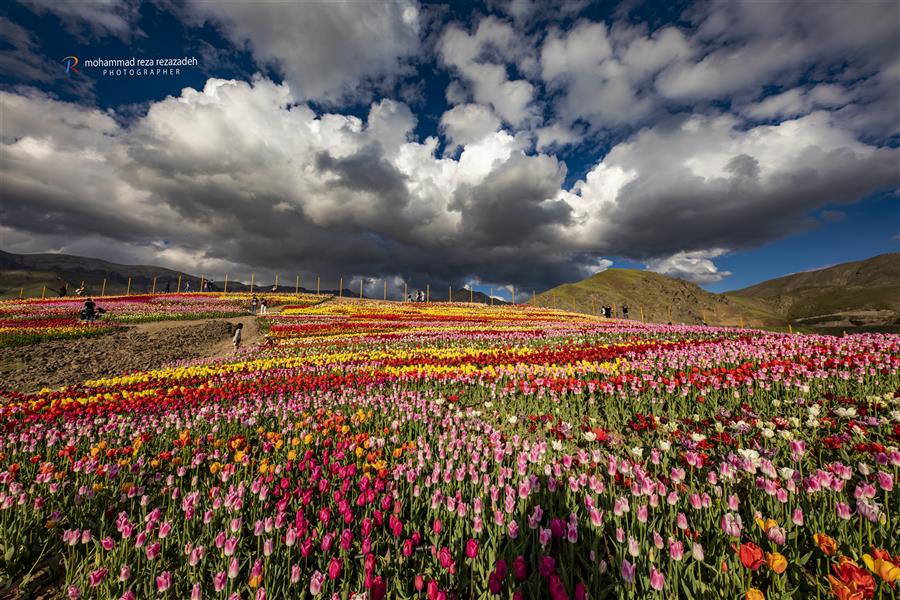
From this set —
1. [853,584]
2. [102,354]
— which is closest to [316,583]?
[853,584]

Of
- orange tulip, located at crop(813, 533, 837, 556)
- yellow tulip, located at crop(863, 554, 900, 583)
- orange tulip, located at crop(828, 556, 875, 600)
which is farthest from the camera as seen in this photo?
orange tulip, located at crop(813, 533, 837, 556)

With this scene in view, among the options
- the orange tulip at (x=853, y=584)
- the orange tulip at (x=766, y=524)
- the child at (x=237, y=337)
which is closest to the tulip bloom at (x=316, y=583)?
the orange tulip at (x=853, y=584)

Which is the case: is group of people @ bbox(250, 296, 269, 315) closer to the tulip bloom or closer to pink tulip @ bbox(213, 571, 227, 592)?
pink tulip @ bbox(213, 571, 227, 592)

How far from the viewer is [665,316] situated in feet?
556

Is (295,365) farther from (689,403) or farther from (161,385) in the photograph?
(689,403)

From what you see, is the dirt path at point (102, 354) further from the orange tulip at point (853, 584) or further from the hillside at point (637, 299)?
the hillside at point (637, 299)

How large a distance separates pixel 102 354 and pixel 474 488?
20.1m

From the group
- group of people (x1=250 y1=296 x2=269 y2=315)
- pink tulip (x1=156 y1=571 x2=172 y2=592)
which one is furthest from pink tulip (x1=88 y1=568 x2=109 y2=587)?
group of people (x1=250 y1=296 x2=269 y2=315)

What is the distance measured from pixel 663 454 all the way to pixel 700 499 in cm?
176

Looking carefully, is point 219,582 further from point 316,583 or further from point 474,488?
point 474,488

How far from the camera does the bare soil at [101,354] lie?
41.6 feet

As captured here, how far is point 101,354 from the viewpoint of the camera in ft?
53.5

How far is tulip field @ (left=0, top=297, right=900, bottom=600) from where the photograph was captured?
2.41 m

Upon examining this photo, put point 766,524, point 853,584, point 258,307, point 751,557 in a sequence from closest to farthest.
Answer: point 853,584 < point 751,557 < point 766,524 < point 258,307
